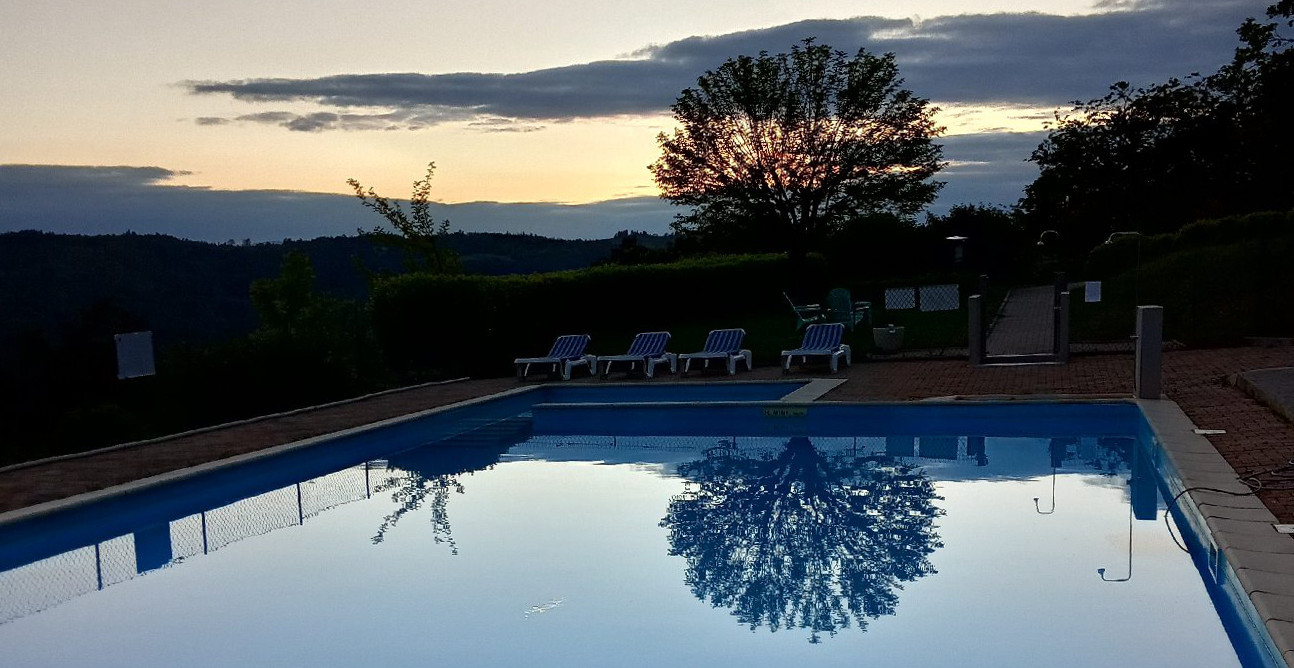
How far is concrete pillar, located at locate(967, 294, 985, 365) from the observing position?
15.2 meters

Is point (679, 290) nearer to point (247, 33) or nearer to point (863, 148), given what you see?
point (247, 33)

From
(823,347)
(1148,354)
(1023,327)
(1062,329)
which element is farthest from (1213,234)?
(1148,354)

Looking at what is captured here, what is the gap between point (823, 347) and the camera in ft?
53.5

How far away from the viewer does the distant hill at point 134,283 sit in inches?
1415

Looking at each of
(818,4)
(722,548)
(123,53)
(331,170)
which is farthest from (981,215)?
(722,548)

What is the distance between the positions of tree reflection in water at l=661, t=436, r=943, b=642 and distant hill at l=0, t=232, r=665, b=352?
79.4 feet

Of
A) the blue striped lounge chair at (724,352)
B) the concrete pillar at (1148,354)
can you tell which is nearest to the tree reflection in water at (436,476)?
the blue striped lounge chair at (724,352)

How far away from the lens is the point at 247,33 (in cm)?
1728

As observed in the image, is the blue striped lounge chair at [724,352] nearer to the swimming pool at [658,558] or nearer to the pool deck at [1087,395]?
the pool deck at [1087,395]

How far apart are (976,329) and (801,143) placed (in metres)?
20.8

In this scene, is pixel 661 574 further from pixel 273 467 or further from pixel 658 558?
pixel 273 467

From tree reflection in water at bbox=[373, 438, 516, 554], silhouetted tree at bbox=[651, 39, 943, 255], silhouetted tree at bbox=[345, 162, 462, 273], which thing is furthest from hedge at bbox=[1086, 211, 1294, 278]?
silhouetted tree at bbox=[345, 162, 462, 273]

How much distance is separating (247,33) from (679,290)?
11.2 m

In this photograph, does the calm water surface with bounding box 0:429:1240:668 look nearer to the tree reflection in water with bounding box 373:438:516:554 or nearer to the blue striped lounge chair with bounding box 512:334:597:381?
the tree reflection in water with bounding box 373:438:516:554
